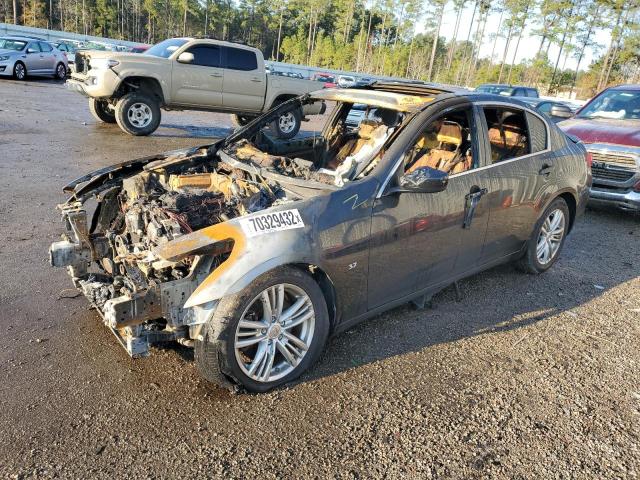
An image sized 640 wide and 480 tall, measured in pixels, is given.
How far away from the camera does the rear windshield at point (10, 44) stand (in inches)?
805

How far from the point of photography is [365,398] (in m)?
3.08

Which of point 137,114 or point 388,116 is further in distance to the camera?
point 137,114

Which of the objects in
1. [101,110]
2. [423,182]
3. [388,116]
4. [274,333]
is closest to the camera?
[274,333]

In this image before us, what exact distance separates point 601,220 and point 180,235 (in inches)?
262

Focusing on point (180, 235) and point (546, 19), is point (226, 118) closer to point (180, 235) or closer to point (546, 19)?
point (180, 235)

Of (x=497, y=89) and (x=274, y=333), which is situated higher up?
(x=497, y=89)

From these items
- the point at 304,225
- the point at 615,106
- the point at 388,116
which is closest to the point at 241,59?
the point at 615,106

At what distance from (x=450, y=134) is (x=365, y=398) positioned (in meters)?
2.36

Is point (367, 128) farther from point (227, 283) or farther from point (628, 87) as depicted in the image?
point (628, 87)

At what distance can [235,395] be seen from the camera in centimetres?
302

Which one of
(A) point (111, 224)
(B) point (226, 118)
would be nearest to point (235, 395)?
(A) point (111, 224)

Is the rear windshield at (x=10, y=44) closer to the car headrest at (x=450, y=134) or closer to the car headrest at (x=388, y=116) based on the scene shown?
the car headrest at (x=388, y=116)

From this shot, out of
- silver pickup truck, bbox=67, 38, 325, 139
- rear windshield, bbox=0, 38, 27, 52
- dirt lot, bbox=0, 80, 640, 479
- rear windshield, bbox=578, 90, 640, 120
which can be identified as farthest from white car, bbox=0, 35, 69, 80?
rear windshield, bbox=578, 90, 640, 120

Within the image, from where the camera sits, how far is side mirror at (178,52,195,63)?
37.5 feet
